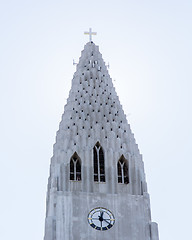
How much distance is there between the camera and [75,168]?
186 ft

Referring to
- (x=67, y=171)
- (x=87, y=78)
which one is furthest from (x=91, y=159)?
(x=87, y=78)

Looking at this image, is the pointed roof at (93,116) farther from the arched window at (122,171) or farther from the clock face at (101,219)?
the clock face at (101,219)

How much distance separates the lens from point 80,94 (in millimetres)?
64062

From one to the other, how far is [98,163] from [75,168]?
2225 mm

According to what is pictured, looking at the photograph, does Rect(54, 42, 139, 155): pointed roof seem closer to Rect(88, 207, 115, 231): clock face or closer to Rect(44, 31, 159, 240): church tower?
Rect(44, 31, 159, 240): church tower

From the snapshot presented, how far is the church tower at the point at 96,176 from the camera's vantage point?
2085 inches

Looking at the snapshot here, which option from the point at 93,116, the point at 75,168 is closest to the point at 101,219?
the point at 75,168

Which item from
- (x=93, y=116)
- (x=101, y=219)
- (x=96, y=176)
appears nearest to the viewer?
(x=101, y=219)

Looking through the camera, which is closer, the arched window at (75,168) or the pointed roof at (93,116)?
the arched window at (75,168)

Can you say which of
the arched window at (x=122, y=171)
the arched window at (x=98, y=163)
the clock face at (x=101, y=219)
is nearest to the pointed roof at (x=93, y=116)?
the arched window at (x=98, y=163)

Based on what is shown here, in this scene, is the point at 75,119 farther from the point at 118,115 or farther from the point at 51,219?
the point at 51,219

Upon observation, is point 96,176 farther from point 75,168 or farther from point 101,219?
point 101,219

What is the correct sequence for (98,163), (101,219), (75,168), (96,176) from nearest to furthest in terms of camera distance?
(101,219), (96,176), (75,168), (98,163)

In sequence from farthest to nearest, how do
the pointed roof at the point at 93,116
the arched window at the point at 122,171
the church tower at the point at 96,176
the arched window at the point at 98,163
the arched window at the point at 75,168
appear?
the pointed roof at the point at 93,116 < the arched window at the point at 122,171 < the arched window at the point at 98,163 < the arched window at the point at 75,168 < the church tower at the point at 96,176
